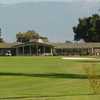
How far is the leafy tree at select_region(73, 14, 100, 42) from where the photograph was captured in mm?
154650

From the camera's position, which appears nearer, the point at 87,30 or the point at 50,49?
the point at 50,49

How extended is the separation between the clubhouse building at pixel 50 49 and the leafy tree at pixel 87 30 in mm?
8991

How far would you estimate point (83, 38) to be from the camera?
557 ft

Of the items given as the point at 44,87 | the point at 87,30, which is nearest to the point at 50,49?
the point at 87,30

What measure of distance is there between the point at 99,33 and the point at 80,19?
651 inches

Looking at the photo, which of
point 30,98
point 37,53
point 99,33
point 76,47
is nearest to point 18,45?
point 37,53

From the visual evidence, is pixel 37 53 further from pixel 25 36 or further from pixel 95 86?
pixel 95 86

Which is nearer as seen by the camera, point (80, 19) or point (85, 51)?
point (85, 51)

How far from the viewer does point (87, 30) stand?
16312 centimetres

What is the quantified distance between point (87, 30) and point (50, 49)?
81.6ft

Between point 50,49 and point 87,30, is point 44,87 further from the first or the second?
point 87,30

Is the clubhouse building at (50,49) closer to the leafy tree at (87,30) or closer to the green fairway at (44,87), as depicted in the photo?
the leafy tree at (87,30)

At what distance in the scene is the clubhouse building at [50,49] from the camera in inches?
5566

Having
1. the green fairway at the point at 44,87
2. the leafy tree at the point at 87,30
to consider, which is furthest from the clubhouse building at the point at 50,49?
the green fairway at the point at 44,87
